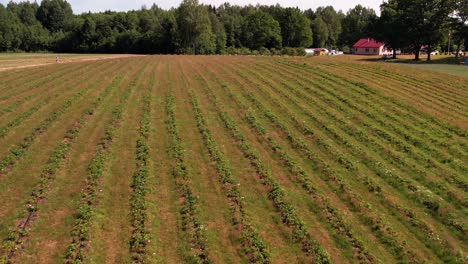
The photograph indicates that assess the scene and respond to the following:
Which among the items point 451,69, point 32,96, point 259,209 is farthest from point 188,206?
point 451,69

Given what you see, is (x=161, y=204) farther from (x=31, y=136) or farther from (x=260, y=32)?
(x=260, y=32)

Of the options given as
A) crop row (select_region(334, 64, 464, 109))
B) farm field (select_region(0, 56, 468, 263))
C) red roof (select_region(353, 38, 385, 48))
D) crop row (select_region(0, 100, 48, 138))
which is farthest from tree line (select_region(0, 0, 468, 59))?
crop row (select_region(0, 100, 48, 138))

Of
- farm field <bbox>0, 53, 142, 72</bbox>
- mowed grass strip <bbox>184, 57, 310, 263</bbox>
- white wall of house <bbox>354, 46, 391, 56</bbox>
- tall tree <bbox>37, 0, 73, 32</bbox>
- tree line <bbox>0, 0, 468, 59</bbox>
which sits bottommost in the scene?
mowed grass strip <bbox>184, 57, 310, 263</bbox>

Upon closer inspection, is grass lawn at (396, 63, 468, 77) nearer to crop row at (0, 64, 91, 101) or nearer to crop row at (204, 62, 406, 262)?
crop row at (204, 62, 406, 262)

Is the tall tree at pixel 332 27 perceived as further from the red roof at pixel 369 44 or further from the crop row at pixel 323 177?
the crop row at pixel 323 177

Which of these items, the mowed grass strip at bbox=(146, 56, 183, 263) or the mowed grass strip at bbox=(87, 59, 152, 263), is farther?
the mowed grass strip at bbox=(146, 56, 183, 263)

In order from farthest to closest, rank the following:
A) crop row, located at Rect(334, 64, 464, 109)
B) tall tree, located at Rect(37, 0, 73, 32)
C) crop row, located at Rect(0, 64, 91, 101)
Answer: tall tree, located at Rect(37, 0, 73, 32), crop row, located at Rect(0, 64, 91, 101), crop row, located at Rect(334, 64, 464, 109)
